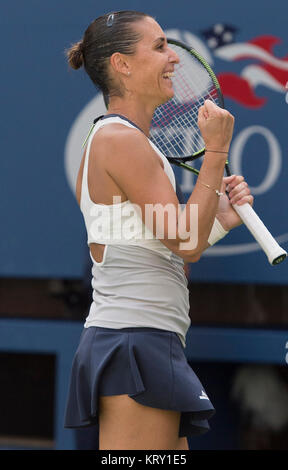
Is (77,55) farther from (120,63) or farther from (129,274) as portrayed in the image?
(129,274)

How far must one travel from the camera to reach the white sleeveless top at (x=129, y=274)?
5.38 ft

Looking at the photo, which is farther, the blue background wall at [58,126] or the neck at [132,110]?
the blue background wall at [58,126]

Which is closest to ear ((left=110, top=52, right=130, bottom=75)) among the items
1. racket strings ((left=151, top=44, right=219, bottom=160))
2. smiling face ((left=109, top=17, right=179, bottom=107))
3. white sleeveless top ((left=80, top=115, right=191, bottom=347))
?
smiling face ((left=109, top=17, right=179, bottom=107))

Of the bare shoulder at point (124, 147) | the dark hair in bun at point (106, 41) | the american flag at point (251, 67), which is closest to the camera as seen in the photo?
the bare shoulder at point (124, 147)

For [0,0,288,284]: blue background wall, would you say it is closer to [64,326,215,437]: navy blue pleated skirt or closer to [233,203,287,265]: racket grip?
[233,203,287,265]: racket grip

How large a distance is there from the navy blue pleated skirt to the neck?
452mm

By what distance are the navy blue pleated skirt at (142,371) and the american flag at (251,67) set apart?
47.7 inches

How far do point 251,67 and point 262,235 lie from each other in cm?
104

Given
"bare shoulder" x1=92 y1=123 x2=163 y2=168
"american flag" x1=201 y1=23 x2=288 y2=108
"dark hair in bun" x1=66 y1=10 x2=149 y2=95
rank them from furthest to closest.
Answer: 1. "american flag" x1=201 y1=23 x2=288 y2=108
2. "dark hair in bun" x1=66 y1=10 x2=149 y2=95
3. "bare shoulder" x1=92 y1=123 x2=163 y2=168

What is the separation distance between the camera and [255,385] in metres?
2.83

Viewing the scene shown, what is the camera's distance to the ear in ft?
5.65

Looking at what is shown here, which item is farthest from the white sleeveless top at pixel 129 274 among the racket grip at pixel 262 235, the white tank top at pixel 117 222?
the racket grip at pixel 262 235

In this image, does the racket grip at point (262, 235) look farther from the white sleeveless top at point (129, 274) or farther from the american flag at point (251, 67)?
the american flag at point (251, 67)

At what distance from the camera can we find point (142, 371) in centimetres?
162
